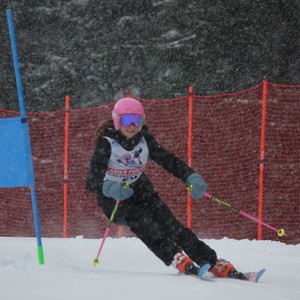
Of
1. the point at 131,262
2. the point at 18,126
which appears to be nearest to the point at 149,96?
the point at 131,262

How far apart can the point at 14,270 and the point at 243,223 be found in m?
7.71

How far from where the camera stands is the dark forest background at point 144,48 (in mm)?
12953

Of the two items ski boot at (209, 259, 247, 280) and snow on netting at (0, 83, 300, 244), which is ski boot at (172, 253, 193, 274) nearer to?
ski boot at (209, 259, 247, 280)

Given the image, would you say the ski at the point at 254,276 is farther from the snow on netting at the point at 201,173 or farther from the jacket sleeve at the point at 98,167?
the snow on netting at the point at 201,173

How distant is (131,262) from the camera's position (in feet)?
20.0

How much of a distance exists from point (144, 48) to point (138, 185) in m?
9.85

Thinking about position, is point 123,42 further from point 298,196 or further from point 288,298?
point 288,298

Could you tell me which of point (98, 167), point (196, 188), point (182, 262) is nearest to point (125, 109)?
point (98, 167)

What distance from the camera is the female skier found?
14.4 ft

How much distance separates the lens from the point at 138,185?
4816 millimetres

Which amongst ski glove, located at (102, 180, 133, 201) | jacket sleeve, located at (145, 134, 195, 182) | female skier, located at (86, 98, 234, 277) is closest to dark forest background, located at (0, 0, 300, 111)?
jacket sleeve, located at (145, 134, 195, 182)

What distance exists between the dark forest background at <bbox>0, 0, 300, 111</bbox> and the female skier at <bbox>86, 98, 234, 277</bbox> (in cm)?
822

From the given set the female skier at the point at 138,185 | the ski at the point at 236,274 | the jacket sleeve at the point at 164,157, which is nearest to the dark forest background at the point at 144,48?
the jacket sleeve at the point at 164,157

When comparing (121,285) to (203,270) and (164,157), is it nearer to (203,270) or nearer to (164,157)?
(203,270)
